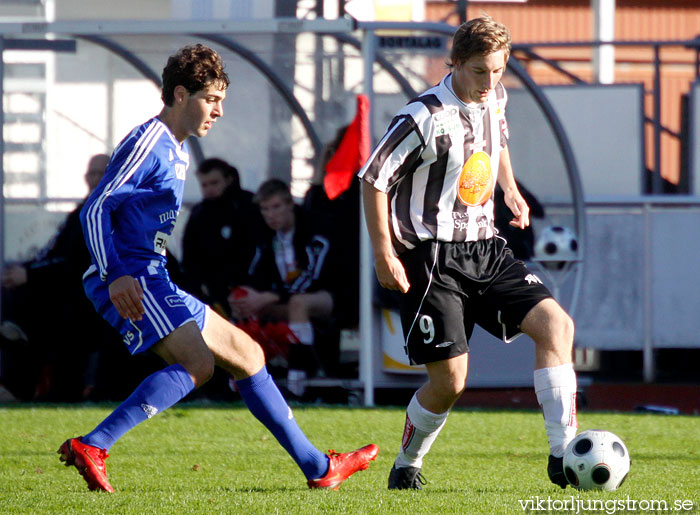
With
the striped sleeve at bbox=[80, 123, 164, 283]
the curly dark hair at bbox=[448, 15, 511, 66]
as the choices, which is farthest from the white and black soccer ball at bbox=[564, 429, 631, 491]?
the striped sleeve at bbox=[80, 123, 164, 283]

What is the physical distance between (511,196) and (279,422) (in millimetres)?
1344

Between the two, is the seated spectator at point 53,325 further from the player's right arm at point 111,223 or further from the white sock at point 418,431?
the white sock at point 418,431

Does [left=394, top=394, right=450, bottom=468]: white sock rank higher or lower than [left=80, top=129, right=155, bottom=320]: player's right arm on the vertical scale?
lower

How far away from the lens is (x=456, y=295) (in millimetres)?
4195

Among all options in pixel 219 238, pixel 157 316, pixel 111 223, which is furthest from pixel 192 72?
pixel 219 238

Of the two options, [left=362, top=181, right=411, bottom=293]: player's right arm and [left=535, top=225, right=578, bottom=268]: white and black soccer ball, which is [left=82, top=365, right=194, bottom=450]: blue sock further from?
[left=535, top=225, right=578, bottom=268]: white and black soccer ball

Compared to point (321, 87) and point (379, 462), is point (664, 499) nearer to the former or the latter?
point (379, 462)

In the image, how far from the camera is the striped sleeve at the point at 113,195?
3.96 metres

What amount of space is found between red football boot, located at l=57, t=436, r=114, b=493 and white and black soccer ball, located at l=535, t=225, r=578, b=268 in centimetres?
447

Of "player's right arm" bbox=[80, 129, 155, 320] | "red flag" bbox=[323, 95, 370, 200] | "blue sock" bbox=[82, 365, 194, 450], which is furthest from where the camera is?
"red flag" bbox=[323, 95, 370, 200]

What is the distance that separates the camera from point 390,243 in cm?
405

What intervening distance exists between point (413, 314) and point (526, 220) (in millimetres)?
715

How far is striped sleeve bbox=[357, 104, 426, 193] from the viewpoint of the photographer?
4.11 metres

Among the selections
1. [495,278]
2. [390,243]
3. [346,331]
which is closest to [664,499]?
[495,278]
